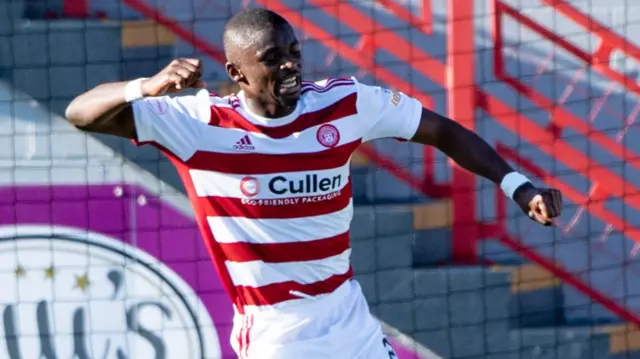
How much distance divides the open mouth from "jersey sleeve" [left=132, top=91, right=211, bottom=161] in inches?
10.1

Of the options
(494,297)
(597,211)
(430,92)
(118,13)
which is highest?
(118,13)

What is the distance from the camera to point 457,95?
642 cm

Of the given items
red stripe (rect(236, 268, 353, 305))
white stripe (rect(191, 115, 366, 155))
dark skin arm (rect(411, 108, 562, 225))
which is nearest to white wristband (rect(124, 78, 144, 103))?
white stripe (rect(191, 115, 366, 155))

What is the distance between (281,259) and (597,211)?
332 centimetres

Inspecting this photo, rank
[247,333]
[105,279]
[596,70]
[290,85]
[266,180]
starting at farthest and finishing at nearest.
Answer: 1. [596,70]
2. [105,279]
3. [247,333]
4. [266,180]
5. [290,85]

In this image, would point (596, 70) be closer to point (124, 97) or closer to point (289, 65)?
point (289, 65)

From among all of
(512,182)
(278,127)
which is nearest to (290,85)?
(278,127)

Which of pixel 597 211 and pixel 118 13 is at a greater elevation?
pixel 118 13

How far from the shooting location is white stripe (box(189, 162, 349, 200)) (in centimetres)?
382

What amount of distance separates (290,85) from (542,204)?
0.79 m

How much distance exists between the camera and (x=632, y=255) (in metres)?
6.82

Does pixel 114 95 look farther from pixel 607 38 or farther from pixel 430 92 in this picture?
pixel 607 38

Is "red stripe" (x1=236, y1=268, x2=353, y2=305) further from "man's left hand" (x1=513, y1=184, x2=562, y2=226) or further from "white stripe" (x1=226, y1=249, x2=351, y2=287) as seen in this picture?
"man's left hand" (x1=513, y1=184, x2=562, y2=226)

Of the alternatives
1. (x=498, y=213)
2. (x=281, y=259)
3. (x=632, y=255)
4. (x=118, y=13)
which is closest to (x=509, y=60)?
(x=498, y=213)
